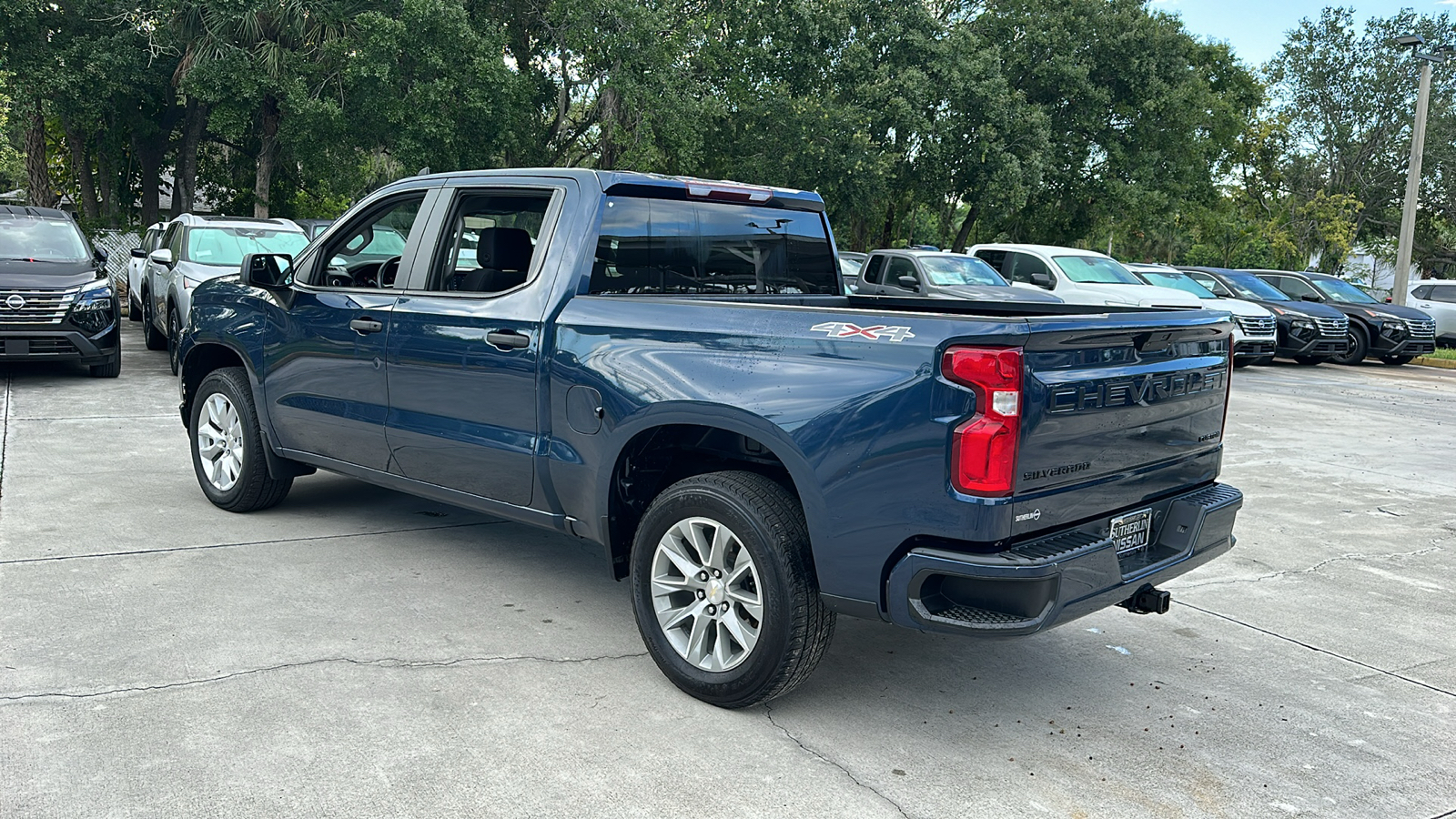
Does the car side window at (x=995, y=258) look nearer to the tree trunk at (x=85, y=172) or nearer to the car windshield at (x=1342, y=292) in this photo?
the car windshield at (x=1342, y=292)

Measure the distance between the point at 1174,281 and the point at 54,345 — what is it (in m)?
16.8

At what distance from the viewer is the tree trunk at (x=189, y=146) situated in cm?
2895

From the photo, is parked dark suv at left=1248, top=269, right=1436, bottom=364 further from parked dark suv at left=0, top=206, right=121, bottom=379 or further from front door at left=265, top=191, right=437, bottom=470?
parked dark suv at left=0, top=206, right=121, bottom=379

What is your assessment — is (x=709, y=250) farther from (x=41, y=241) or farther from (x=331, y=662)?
Result: (x=41, y=241)

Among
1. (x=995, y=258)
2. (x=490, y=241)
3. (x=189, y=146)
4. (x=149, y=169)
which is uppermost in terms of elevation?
(x=189, y=146)

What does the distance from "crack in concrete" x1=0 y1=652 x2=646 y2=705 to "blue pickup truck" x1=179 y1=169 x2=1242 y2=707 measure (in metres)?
0.41

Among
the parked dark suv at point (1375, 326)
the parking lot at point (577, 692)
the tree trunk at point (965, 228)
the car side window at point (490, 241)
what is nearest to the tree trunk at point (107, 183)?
the tree trunk at point (965, 228)

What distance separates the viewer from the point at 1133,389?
3836 millimetres

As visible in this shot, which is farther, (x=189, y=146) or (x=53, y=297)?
(x=189, y=146)

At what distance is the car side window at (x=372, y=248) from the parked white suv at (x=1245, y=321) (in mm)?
15689

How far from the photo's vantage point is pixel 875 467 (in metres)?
3.53

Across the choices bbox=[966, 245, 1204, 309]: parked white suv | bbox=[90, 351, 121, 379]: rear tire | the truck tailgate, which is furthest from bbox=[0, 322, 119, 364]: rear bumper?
bbox=[966, 245, 1204, 309]: parked white suv

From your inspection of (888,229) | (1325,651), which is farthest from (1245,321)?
(888,229)

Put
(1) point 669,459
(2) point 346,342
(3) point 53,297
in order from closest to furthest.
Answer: (1) point 669,459, (2) point 346,342, (3) point 53,297
